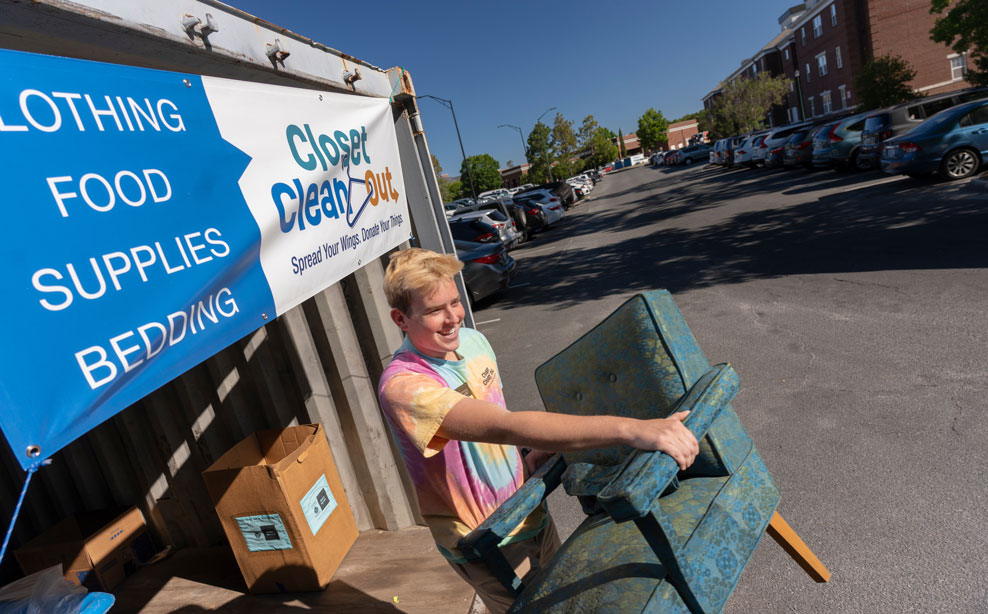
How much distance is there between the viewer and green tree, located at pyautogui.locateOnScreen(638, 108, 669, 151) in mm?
106000

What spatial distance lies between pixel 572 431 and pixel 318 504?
2.44m

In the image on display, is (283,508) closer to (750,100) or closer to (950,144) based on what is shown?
(950,144)

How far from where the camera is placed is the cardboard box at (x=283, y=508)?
313 cm

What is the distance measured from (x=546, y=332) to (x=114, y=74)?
22.7 feet

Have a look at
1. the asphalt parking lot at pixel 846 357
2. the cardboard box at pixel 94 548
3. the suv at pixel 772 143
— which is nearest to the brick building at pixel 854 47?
the suv at pixel 772 143

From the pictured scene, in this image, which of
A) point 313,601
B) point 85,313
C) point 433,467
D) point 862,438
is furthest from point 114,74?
point 862,438

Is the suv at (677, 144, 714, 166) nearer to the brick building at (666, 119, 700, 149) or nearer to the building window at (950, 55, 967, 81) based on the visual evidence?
the building window at (950, 55, 967, 81)

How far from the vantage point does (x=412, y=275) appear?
6.14 feet

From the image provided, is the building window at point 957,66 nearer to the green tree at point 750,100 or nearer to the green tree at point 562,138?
the green tree at point 750,100

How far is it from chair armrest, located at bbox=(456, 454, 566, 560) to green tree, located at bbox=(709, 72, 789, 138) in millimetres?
Answer: 53063

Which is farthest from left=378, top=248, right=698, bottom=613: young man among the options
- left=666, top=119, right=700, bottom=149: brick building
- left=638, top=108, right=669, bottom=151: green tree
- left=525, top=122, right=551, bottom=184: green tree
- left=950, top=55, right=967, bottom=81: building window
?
left=666, top=119, right=700, bottom=149: brick building

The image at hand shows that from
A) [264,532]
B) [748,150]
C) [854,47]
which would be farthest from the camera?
[854,47]

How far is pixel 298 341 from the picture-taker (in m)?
3.55

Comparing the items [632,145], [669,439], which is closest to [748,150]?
[669,439]
